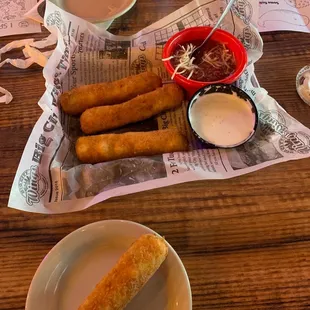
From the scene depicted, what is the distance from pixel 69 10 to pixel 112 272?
76cm

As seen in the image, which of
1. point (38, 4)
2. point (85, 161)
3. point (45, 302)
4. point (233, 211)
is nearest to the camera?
point (45, 302)

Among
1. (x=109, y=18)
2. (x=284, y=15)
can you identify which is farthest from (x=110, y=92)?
(x=284, y=15)

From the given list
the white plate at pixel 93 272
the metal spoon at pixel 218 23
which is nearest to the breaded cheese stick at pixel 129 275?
the white plate at pixel 93 272

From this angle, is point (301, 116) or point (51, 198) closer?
point (51, 198)

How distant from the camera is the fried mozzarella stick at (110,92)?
992 mm

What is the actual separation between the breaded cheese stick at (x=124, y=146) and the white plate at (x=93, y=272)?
0.24 metres

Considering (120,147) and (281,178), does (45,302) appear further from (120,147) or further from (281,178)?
(281,178)

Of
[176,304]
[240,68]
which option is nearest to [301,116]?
[240,68]

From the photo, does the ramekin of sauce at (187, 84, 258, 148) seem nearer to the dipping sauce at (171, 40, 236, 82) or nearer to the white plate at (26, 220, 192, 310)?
the dipping sauce at (171, 40, 236, 82)

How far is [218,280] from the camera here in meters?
0.73

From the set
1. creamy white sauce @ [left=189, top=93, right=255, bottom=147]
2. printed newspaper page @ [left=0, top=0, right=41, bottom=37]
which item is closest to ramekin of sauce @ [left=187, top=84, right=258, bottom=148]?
creamy white sauce @ [left=189, top=93, right=255, bottom=147]

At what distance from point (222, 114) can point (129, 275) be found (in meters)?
0.46

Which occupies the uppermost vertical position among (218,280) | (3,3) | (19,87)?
(3,3)

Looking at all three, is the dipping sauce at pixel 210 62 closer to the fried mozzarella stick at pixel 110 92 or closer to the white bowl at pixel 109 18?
the fried mozzarella stick at pixel 110 92
